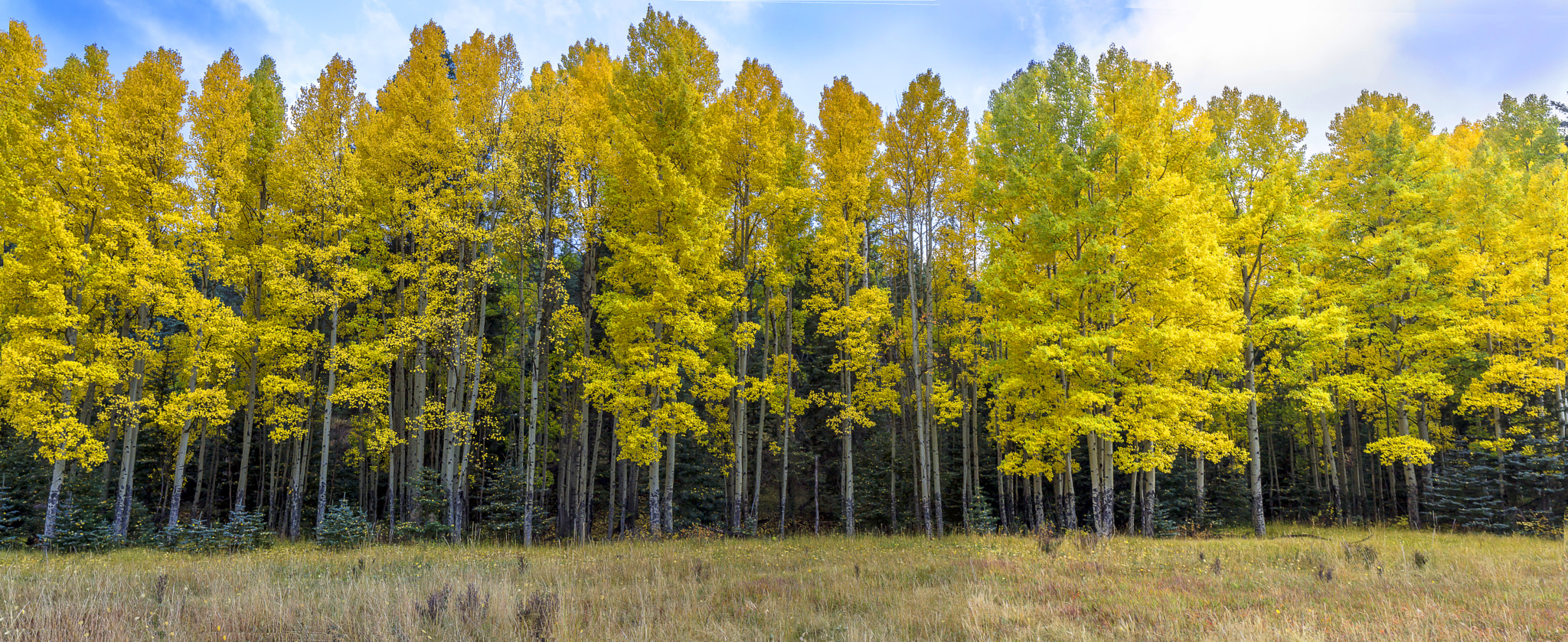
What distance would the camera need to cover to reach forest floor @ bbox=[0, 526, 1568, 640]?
6.03 m

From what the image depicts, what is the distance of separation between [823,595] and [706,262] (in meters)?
8.99

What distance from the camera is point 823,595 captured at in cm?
806

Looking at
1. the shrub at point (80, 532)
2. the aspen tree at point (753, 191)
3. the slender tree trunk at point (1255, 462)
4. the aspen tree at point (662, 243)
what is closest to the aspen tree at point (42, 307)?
the shrub at point (80, 532)

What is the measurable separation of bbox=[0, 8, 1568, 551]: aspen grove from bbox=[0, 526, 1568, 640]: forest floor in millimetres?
4295

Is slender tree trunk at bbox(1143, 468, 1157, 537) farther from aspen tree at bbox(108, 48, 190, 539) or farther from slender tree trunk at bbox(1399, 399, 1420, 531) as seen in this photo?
aspen tree at bbox(108, 48, 190, 539)

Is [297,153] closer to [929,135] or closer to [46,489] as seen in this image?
[46,489]

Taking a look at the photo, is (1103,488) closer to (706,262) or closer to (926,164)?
(926,164)

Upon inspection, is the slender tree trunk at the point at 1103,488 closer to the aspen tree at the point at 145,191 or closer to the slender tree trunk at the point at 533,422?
the slender tree trunk at the point at 533,422

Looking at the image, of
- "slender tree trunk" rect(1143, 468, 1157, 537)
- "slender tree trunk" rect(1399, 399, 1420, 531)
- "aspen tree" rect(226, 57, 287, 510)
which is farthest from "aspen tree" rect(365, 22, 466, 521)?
"slender tree trunk" rect(1399, 399, 1420, 531)

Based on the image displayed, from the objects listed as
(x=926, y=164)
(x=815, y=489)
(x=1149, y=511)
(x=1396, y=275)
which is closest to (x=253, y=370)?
(x=815, y=489)

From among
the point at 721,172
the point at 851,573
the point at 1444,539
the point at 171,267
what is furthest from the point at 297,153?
the point at 1444,539

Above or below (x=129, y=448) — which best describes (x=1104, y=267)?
above

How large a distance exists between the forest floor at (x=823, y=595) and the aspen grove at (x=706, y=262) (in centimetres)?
430

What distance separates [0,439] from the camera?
796 inches
